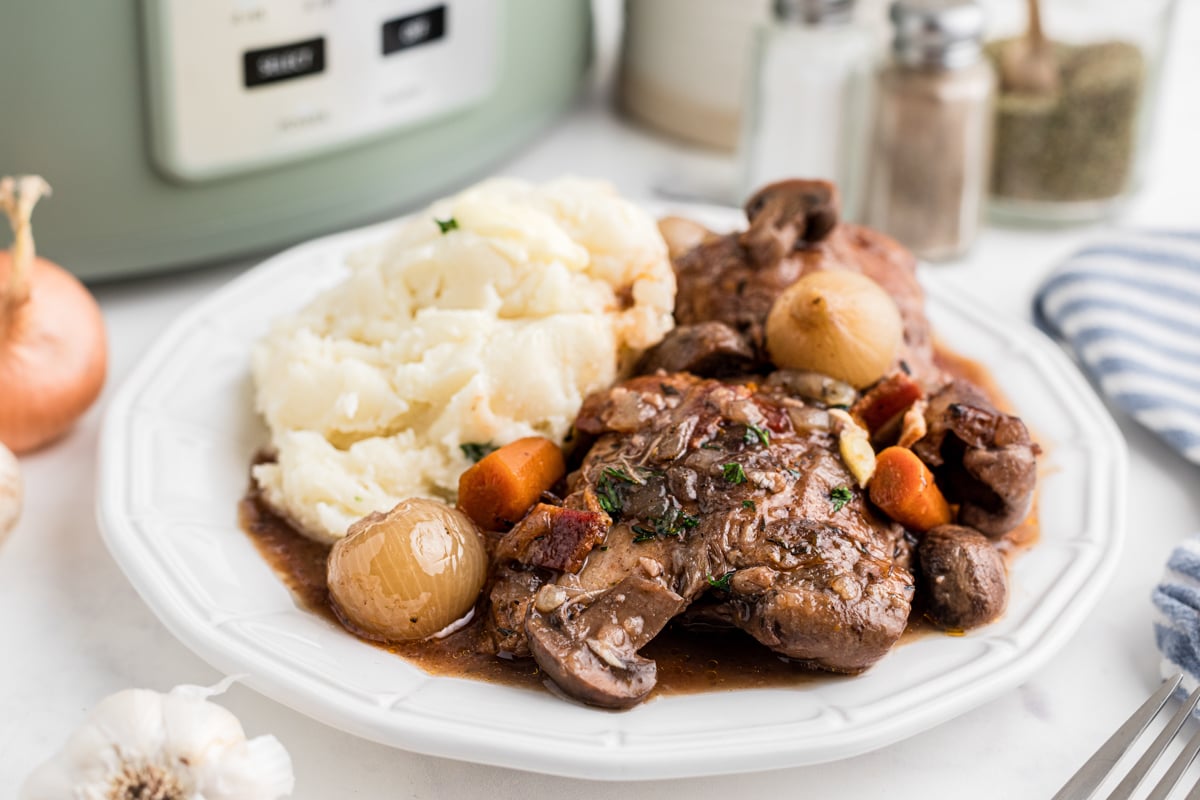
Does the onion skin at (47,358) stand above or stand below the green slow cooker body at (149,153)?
below

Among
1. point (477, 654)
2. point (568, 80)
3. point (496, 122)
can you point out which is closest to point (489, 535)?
point (477, 654)

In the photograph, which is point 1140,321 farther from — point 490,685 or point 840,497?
point 490,685

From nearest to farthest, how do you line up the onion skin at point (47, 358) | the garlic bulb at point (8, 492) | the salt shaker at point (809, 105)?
the garlic bulb at point (8, 492) → the onion skin at point (47, 358) → the salt shaker at point (809, 105)

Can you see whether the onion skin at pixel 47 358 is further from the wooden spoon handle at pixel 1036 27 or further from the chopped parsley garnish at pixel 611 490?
the wooden spoon handle at pixel 1036 27

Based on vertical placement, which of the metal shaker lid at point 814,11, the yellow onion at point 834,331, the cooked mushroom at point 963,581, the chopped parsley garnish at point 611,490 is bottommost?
the cooked mushroom at point 963,581

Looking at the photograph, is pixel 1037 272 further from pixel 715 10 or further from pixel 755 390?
pixel 755 390

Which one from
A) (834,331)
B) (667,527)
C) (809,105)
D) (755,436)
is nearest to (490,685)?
(667,527)

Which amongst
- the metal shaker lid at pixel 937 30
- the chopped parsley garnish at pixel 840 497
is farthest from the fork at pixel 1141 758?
the metal shaker lid at pixel 937 30
